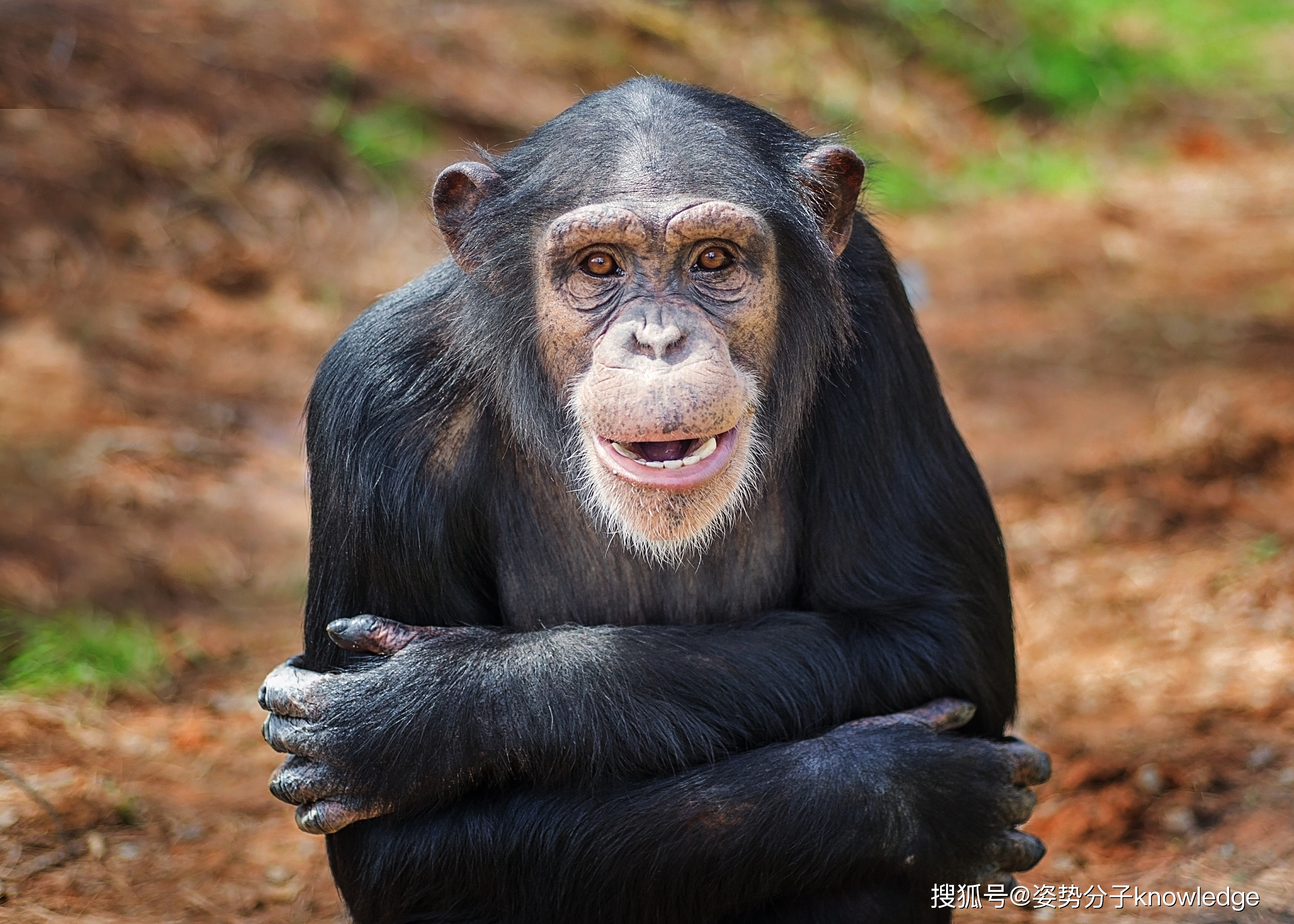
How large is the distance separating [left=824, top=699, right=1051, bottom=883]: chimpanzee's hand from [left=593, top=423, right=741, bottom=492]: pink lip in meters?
0.80

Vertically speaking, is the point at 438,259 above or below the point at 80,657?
above

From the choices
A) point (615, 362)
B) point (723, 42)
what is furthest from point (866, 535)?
point (723, 42)

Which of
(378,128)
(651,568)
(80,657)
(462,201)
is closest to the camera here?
(462,201)

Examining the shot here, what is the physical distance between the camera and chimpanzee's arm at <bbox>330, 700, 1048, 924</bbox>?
3.80 metres

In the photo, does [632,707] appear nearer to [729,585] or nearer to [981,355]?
[729,585]

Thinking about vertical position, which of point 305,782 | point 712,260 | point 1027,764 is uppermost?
point 712,260

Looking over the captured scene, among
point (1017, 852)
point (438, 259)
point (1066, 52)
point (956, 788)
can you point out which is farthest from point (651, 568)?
point (1066, 52)

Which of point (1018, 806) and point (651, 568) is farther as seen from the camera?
point (651, 568)

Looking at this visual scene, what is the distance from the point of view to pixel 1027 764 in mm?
4125

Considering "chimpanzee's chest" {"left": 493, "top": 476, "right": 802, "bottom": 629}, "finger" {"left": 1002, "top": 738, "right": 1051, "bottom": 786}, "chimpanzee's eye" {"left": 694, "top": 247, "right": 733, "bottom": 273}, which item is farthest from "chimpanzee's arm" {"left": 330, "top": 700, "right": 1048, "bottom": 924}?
"chimpanzee's eye" {"left": 694, "top": 247, "right": 733, "bottom": 273}

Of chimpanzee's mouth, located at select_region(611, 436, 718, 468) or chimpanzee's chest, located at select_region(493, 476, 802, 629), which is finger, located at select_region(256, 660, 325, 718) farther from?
chimpanzee's mouth, located at select_region(611, 436, 718, 468)

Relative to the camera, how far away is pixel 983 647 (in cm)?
426

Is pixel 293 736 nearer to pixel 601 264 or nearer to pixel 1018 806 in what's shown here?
pixel 601 264

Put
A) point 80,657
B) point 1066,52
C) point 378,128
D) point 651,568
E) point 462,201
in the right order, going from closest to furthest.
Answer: point 462,201 → point 651,568 → point 80,657 → point 378,128 → point 1066,52
